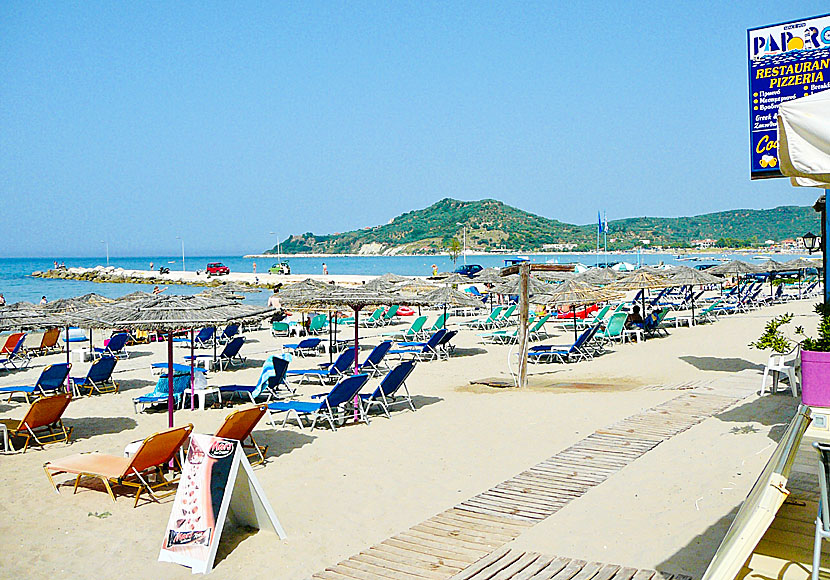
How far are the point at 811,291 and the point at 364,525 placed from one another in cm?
3422

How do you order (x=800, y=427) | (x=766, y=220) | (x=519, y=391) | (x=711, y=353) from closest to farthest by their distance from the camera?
(x=800, y=427)
(x=519, y=391)
(x=711, y=353)
(x=766, y=220)

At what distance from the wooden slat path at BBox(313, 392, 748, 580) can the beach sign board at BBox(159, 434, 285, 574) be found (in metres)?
0.79

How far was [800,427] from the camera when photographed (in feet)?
11.0

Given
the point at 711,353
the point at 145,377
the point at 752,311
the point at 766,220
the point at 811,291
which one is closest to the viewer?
the point at 145,377

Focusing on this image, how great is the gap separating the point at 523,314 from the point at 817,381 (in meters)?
6.33

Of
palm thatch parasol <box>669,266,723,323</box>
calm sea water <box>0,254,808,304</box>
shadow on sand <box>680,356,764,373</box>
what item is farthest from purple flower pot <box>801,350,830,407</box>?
calm sea water <box>0,254,808,304</box>

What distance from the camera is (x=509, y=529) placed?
5.28 metres

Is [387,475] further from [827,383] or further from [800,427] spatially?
[800,427]

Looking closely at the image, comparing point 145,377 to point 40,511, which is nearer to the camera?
point 40,511

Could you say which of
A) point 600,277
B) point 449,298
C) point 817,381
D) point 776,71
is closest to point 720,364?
point 776,71

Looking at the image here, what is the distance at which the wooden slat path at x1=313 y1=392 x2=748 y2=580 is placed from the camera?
4.54m

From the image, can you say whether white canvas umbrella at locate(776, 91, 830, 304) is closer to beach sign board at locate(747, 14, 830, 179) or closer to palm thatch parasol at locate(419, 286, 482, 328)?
beach sign board at locate(747, 14, 830, 179)

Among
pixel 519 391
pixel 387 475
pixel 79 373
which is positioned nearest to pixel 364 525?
pixel 387 475

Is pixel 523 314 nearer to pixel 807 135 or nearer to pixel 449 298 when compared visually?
pixel 449 298
